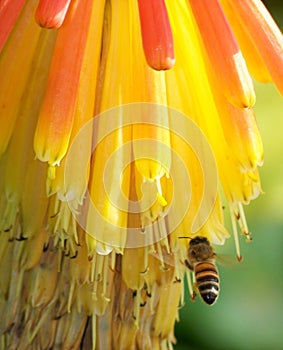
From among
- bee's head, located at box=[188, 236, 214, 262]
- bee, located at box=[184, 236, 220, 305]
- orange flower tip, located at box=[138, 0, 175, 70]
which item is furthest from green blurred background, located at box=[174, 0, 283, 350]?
orange flower tip, located at box=[138, 0, 175, 70]

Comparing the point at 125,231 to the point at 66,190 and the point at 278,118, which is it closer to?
the point at 66,190

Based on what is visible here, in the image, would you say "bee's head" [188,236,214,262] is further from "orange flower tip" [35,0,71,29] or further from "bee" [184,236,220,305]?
"orange flower tip" [35,0,71,29]

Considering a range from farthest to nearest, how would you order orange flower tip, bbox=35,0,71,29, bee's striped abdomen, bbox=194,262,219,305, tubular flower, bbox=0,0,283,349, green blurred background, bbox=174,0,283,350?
1. green blurred background, bbox=174,0,283,350
2. bee's striped abdomen, bbox=194,262,219,305
3. tubular flower, bbox=0,0,283,349
4. orange flower tip, bbox=35,0,71,29

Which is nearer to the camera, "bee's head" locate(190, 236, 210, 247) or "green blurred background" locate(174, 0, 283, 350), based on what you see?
"bee's head" locate(190, 236, 210, 247)

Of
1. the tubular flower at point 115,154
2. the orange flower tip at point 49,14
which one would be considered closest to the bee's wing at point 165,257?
the tubular flower at point 115,154

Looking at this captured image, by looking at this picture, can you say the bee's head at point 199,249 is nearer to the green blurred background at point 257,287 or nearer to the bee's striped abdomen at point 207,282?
the bee's striped abdomen at point 207,282

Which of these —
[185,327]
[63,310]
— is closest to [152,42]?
[63,310]

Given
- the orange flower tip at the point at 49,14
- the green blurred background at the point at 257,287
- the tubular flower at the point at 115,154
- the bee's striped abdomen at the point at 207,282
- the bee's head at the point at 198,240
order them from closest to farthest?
1. the orange flower tip at the point at 49,14
2. the tubular flower at the point at 115,154
3. the bee's head at the point at 198,240
4. the bee's striped abdomen at the point at 207,282
5. the green blurred background at the point at 257,287
